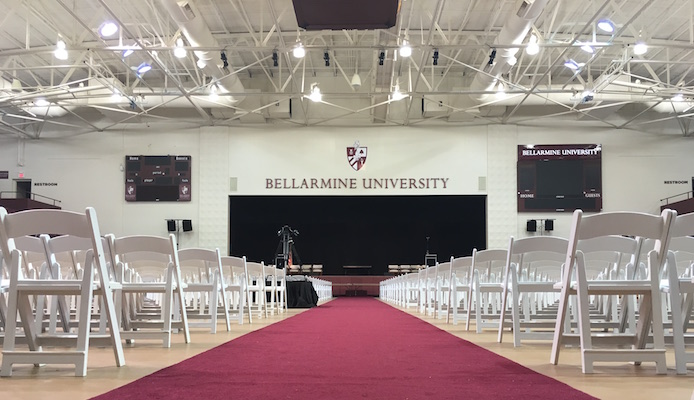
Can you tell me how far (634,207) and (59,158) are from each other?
58.7 ft

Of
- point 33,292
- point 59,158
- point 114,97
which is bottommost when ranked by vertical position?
point 33,292

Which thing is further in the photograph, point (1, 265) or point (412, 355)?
point (412, 355)

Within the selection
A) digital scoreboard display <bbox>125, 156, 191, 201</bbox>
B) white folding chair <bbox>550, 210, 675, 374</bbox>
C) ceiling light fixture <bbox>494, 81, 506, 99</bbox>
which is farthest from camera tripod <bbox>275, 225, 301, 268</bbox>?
white folding chair <bbox>550, 210, 675, 374</bbox>

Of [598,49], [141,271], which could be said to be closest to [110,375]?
[141,271]

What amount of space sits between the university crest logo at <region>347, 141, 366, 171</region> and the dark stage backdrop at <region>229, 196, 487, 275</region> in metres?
1.34

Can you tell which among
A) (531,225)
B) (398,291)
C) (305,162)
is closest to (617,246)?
(398,291)

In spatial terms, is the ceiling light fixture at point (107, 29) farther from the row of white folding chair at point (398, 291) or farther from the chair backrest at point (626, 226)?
the chair backrest at point (626, 226)

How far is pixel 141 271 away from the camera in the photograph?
309 inches

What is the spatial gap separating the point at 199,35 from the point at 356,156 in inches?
350

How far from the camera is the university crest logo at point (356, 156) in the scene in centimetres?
2178

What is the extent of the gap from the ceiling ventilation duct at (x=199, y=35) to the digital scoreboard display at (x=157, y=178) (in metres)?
4.33

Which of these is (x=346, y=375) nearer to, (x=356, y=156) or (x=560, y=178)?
(x=356, y=156)

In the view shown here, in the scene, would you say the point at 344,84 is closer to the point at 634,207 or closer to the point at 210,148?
the point at 210,148

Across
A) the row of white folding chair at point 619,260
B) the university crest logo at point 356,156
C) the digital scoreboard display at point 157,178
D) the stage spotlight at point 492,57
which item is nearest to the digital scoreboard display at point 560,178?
the university crest logo at point 356,156
